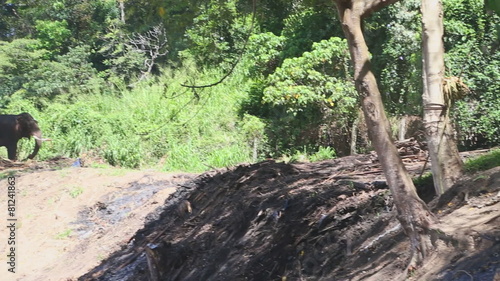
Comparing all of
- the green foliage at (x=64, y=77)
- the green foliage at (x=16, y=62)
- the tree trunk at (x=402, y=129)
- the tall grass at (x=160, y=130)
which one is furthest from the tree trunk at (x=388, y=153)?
the green foliage at (x=16, y=62)

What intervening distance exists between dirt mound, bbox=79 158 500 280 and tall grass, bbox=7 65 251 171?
19.3ft

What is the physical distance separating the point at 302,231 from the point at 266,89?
817 cm

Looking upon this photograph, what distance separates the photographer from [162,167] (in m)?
16.3

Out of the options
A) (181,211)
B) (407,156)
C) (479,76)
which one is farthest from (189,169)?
(407,156)

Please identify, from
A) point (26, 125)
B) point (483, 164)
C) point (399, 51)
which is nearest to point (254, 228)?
point (483, 164)

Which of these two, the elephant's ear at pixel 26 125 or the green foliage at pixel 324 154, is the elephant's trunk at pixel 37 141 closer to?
the elephant's ear at pixel 26 125

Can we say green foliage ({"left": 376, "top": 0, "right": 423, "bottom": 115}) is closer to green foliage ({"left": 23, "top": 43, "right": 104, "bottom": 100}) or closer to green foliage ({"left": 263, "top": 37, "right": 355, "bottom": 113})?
green foliage ({"left": 263, "top": 37, "right": 355, "bottom": 113})

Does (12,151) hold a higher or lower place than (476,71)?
lower

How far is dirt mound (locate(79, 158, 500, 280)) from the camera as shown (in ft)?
15.0

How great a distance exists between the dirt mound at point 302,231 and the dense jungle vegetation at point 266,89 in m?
1.40

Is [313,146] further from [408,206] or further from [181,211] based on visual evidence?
[408,206]

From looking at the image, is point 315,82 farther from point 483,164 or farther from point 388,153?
point 388,153

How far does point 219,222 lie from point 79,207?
5.69 metres

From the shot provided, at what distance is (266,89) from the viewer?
1439 centimetres
